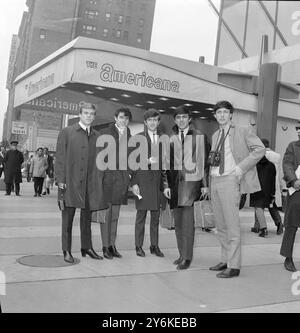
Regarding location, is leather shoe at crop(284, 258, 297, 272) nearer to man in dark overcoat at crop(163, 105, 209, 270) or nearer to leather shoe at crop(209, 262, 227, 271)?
leather shoe at crop(209, 262, 227, 271)

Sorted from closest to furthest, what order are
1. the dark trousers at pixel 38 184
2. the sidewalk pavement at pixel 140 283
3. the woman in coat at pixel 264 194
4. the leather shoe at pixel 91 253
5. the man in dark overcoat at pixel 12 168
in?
the sidewalk pavement at pixel 140 283, the leather shoe at pixel 91 253, the woman in coat at pixel 264 194, the man in dark overcoat at pixel 12 168, the dark trousers at pixel 38 184

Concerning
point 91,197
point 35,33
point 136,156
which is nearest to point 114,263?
point 91,197

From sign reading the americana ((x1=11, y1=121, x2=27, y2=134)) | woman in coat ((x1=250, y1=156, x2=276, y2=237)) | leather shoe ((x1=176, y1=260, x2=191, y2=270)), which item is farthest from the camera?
sign reading the americana ((x1=11, y1=121, x2=27, y2=134))

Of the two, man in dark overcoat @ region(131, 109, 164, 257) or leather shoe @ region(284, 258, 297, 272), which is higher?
man in dark overcoat @ region(131, 109, 164, 257)

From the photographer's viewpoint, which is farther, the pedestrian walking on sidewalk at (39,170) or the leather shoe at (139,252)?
the pedestrian walking on sidewalk at (39,170)

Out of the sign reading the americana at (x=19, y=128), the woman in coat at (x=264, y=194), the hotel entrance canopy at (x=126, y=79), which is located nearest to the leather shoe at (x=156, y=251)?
the woman in coat at (x=264, y=194)

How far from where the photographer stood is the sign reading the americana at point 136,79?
37.4 ft

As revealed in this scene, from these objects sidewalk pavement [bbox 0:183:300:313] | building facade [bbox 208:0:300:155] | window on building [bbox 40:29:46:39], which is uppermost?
window on building [bbox 40:29:46:39]

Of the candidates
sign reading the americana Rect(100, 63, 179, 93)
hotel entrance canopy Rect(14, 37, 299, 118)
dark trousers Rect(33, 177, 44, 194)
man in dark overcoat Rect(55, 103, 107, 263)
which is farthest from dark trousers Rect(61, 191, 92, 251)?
dark trousers Rect(33, 177, 44, 194)

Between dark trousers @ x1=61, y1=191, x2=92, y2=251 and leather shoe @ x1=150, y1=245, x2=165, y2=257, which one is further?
leather shoe @ x1=150, y1=245, x2=165, y2=257

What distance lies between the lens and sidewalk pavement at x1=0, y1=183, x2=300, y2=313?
3.60 m

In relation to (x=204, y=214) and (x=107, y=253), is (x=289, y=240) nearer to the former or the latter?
(x=204, y=214)

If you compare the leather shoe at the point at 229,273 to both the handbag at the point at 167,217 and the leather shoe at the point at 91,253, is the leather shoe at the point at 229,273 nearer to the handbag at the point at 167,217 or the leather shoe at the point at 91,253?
the handbag at the point at 167,217

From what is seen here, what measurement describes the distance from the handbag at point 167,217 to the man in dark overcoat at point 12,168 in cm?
1022
